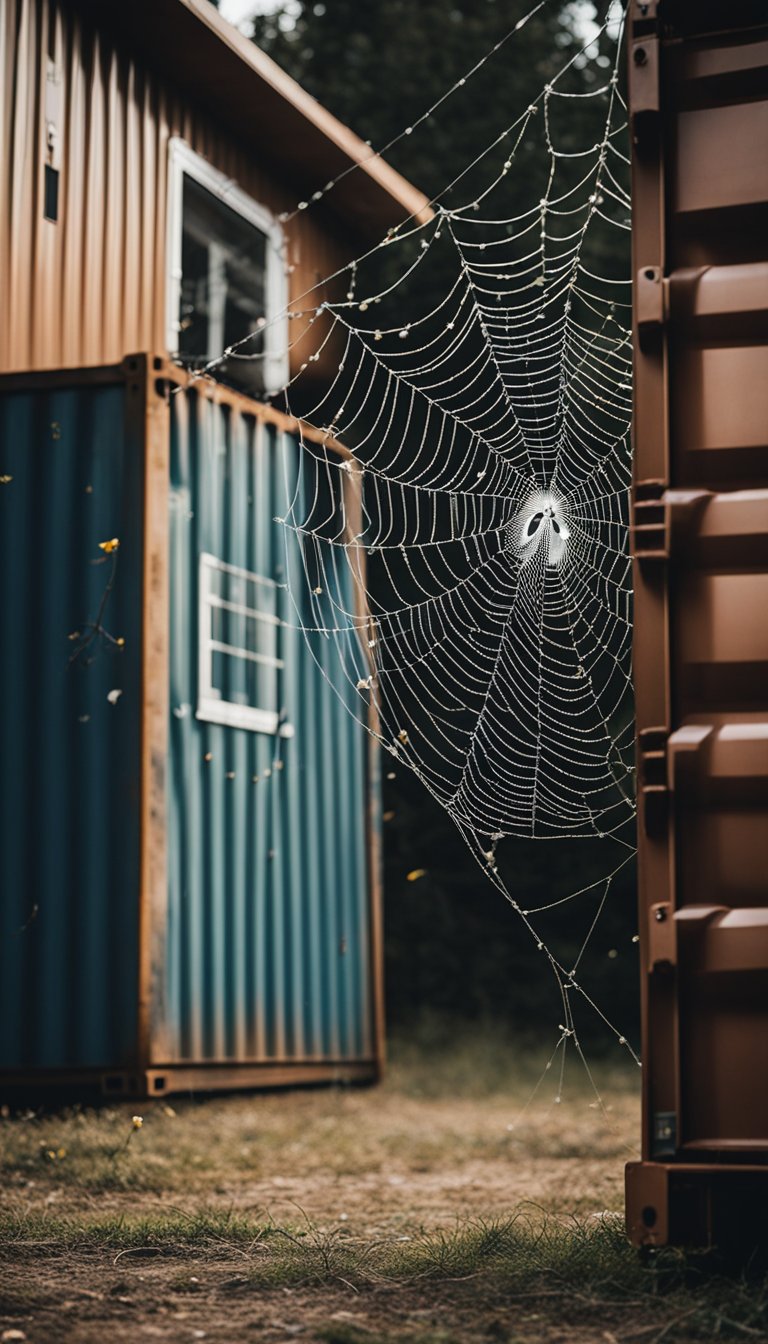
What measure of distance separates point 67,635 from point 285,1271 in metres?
3.82

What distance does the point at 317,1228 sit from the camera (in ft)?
18.2

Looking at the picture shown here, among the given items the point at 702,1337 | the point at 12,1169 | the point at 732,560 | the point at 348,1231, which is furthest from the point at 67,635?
the point at 702,1337

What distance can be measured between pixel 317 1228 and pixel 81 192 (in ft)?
19.6

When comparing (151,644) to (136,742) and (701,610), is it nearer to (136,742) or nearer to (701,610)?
(136,742)

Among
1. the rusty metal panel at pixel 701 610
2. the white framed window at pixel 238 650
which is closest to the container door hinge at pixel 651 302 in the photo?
the rusty metal panel at pixel 701 610

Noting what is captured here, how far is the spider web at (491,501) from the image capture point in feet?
24.1

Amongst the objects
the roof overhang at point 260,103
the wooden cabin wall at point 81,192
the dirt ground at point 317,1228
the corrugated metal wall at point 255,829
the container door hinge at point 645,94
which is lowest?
the dirt ground at point 317,1228

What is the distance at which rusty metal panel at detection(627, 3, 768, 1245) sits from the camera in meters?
4.08

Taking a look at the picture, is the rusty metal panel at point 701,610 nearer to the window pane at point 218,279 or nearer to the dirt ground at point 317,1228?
the dirt ground at point 317,1228

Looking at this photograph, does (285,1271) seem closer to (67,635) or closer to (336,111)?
(67,635)

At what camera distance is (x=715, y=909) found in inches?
163

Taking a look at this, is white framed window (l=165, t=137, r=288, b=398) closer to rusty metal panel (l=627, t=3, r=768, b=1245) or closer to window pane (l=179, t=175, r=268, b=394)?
window pane (l=179, t=175, r=268, b=394)

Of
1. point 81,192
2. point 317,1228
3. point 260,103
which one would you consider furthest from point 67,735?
point 260,103

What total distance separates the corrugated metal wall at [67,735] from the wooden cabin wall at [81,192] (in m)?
0.74
